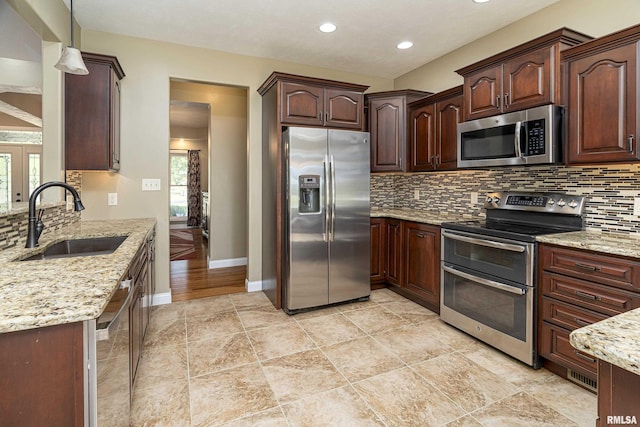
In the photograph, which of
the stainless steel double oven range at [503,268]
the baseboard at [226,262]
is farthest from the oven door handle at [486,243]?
the baseboard at [226,262]

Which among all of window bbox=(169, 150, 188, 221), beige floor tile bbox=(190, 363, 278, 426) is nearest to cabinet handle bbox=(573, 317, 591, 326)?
beige floor tile bbox=(190, 363, 278, 426)

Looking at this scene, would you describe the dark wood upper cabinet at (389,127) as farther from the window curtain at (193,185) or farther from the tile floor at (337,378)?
the window curtain at (193,185)

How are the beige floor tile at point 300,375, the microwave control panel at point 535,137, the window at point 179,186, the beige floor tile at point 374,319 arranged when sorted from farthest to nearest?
the window at point 179,186, the beige floor tile at point 374,319, the microwave control panel at point 535,137, the beige floor tile at point 300,375

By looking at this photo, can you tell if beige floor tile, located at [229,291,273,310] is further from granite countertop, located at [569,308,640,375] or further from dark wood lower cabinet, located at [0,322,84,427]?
granite countertop, located at [569,308,640,375]

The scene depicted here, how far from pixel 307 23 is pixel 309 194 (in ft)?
5.13

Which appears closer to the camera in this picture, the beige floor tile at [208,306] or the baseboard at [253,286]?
the beige floor tile at [208,306]

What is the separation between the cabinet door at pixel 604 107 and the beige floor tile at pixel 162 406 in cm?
289

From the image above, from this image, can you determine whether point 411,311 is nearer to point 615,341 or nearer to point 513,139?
point 513,139

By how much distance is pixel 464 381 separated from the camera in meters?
2.12

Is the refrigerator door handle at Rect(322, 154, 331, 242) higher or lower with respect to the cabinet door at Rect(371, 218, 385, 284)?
higher

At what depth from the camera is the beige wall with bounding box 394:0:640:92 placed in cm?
238

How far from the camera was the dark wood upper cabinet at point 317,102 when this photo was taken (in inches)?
127

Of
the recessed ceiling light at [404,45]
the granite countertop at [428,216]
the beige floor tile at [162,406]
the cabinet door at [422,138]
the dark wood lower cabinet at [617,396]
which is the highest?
the recessed ceiling light at [404,45]

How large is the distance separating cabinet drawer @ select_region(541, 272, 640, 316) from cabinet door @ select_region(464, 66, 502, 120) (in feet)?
4.47
